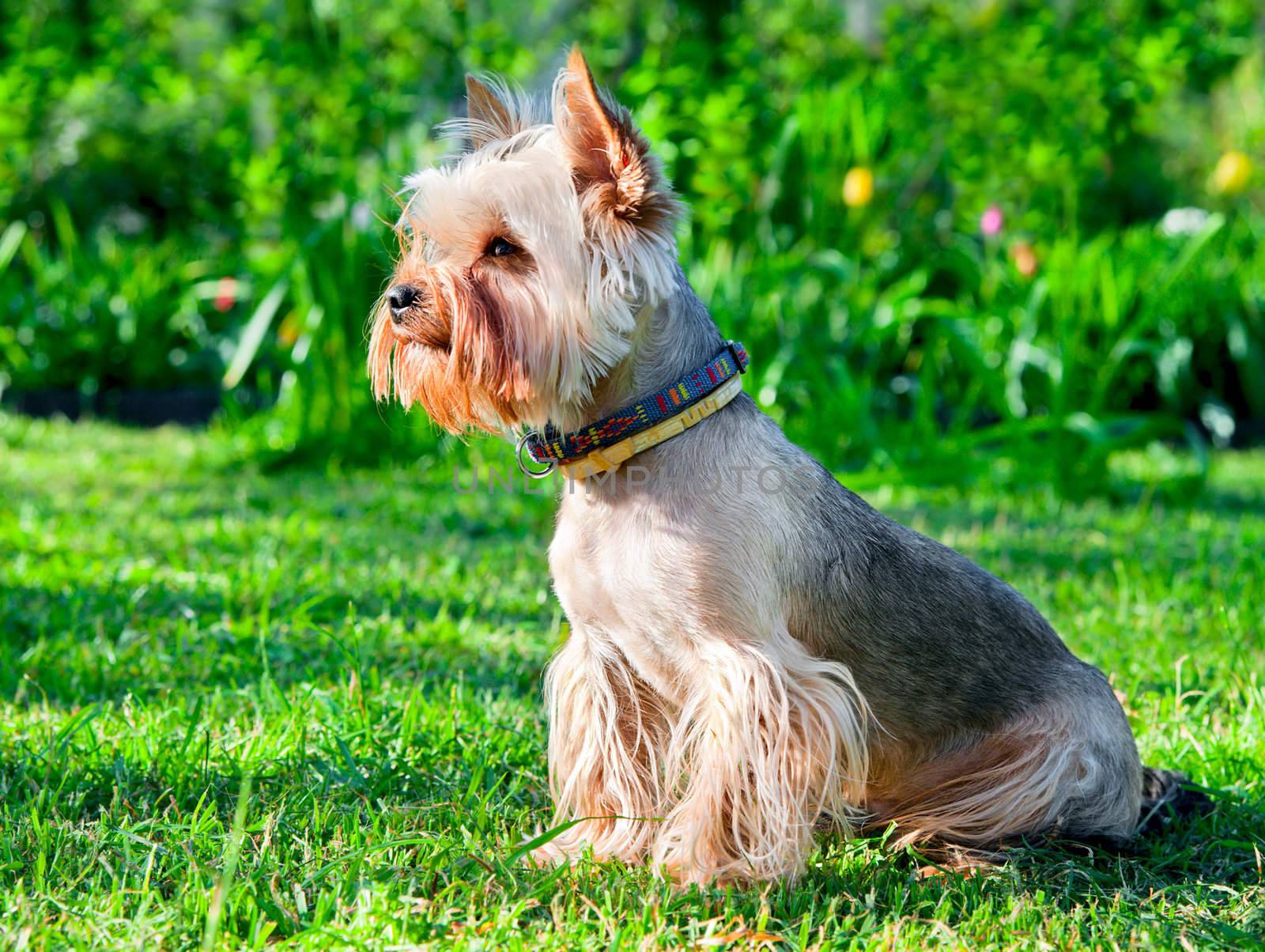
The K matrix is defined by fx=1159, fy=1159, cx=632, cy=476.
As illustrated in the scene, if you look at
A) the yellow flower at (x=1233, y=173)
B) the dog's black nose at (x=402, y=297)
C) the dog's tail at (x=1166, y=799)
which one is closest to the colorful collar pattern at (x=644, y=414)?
the dog's black nose at (x=402, y=297)

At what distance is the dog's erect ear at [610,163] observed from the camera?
229 cm

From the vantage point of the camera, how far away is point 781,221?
26.0ft

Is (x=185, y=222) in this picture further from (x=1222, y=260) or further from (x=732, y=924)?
(x=732, y=924)

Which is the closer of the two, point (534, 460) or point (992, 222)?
point (534, 460)

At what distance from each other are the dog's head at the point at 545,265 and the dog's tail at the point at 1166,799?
158 cm

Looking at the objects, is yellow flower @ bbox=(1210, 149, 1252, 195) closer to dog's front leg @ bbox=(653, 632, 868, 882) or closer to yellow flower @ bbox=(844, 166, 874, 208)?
yellow flower @ bbox=(844, 166, 874, 208)

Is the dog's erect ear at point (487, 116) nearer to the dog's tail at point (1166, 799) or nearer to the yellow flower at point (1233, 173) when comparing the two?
the dog's tail at point (1166, 799)

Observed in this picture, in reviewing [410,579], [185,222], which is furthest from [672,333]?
[185,222]

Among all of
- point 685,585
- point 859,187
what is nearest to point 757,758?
point 685,585

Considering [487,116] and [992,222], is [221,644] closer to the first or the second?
[487,116]

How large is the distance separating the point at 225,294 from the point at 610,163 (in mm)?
5925

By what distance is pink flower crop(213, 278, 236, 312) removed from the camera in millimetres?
7613

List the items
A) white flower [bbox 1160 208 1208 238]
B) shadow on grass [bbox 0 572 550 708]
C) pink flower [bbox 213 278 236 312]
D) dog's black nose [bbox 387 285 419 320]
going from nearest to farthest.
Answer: dog's black nose [bbox 387 285 419 320] < shadow on grass [bbox 0 572 550 708] < pink flower [bbox 213 278 236 312] < white flower [bbox 1160 208 1208 238]

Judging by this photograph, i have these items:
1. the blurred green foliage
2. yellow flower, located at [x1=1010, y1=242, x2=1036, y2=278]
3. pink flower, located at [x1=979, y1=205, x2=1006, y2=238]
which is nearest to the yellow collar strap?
the blurred green foliage
